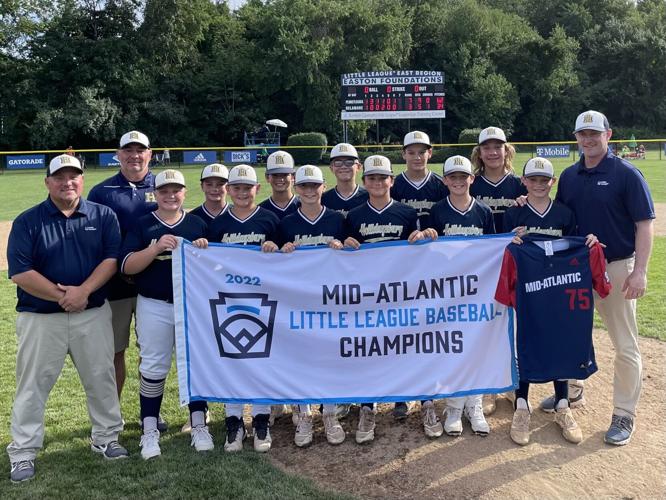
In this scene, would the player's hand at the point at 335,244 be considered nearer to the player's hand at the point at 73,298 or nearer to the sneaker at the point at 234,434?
the sneaker at the point at 234,434

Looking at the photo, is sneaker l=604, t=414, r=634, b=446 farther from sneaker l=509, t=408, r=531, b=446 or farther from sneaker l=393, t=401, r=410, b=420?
sneaker l=393, t=401, r=410, b=420

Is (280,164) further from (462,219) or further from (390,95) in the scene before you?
(390,95)

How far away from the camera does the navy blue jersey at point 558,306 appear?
459 centimetres

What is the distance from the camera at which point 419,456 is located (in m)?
4.50

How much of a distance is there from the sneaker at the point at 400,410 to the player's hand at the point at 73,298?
2629 millimetres

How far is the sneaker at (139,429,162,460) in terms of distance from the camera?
15.3ft

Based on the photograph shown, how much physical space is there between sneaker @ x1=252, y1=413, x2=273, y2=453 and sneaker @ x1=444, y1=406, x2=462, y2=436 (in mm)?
1409

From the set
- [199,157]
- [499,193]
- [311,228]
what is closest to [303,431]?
[311,228]

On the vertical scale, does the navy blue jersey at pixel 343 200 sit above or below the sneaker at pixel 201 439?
above

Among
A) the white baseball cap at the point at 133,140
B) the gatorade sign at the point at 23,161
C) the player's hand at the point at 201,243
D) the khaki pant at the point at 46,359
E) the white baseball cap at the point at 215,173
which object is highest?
the gatorade sign at the point at 23,161

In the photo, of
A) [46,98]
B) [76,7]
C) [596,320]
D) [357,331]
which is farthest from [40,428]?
[76,7]

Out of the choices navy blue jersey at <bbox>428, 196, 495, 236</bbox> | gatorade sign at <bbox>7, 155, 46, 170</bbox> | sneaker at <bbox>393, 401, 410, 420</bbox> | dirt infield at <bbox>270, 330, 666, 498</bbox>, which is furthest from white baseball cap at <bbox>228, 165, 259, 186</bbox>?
gatorade sign at <bbox>7, 155, 46, 170</bbox>

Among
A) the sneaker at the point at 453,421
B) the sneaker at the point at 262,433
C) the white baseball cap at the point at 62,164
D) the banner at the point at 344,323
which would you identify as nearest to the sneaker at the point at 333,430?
the banner at the point at 344,323

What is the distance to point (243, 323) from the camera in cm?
484
